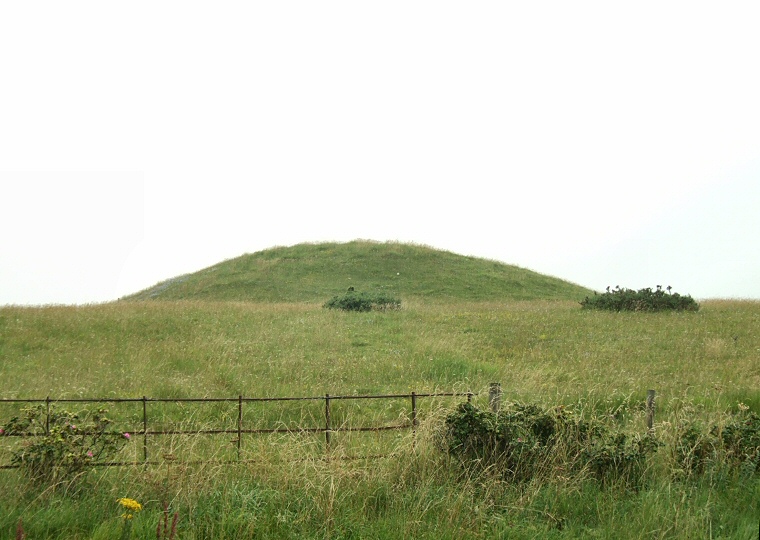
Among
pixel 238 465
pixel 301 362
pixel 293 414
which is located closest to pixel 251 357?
pixel 301 362

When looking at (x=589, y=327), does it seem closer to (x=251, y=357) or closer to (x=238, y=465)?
(x=251, y=357)

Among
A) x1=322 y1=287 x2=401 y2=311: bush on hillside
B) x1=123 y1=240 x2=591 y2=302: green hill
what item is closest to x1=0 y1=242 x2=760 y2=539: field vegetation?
x1=322 y1=287 x2=401 y2=311: bush on hillside

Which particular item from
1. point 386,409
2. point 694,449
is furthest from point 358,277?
point 694,449

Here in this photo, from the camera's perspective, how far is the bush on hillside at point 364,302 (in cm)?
2464

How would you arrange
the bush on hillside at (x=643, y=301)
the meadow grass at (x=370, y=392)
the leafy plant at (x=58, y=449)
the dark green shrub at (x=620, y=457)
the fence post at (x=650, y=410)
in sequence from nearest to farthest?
the meadow grass at (x=370, y=392)
the leafy plant at (x=58, y=449)
the dark green shrub at (x=620, y=457)
the fence post at (x=650, y=410)
the bush on hillside at (x=643, y=301)

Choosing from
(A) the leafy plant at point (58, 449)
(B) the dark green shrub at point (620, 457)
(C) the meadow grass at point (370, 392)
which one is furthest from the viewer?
(B) the dark green shrub at point (620, 457)

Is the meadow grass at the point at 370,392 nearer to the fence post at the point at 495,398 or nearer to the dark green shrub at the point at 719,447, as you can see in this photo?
the dark green shrub at the point at 719,447

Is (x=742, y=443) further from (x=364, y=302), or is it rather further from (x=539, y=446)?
(x=364, y=302)

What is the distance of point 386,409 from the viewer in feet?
29.7

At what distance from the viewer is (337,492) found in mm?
5309

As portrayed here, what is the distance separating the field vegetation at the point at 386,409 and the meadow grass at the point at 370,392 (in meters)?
0.03

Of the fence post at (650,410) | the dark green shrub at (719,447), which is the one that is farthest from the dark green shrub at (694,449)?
the fence post at (650,410)

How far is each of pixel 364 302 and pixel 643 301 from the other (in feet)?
37.6

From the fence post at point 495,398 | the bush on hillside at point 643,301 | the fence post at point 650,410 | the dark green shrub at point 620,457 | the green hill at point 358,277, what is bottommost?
the dark green shrub at point 620,457
